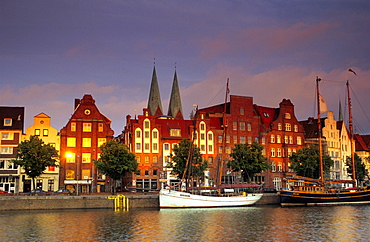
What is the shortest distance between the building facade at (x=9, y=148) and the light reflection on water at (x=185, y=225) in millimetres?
34408

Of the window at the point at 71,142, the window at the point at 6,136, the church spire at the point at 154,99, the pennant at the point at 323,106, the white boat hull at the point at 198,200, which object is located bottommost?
the white boat hull at the point at 198,200

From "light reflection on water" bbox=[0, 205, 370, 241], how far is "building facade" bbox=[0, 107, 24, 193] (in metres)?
34.4

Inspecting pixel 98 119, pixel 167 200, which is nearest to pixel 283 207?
pixel 167 200

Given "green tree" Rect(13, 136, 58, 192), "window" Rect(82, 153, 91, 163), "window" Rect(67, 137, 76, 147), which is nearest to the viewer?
"green tree" Rect(13, 136, 58, 192)

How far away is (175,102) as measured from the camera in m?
182

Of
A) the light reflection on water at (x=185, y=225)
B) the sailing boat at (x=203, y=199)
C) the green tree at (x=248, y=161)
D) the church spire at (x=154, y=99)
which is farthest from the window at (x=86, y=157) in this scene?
the church spire at (x=154, y=99)

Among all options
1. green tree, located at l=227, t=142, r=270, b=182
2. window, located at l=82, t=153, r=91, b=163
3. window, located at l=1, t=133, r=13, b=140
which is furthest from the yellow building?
green tree, located at l=227, t=142, r=270, b=182

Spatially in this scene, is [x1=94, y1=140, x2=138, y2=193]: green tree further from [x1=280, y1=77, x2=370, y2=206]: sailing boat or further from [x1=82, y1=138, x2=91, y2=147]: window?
[x1=280, y1=77, x2=370, y2=206]: sailing boat

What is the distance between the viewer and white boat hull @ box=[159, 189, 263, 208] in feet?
290

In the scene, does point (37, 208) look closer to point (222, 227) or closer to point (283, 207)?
point (222, 227)

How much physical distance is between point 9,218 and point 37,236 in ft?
61.3

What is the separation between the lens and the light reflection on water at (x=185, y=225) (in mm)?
52000

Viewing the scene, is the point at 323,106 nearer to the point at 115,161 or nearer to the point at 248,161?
the point at 248,161

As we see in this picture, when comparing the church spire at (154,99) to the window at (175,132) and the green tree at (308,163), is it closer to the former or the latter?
the window at (175,132)
